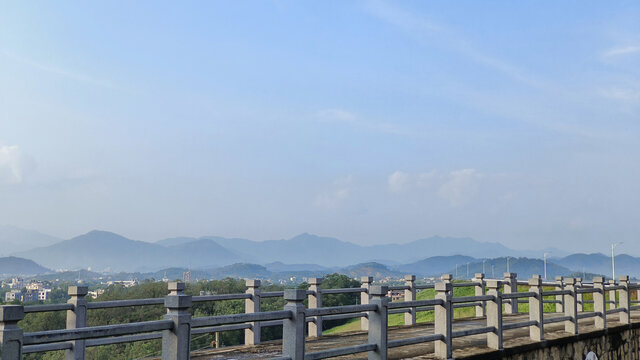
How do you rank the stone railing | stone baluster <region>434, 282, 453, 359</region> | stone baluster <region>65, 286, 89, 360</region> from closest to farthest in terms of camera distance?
the stone railing → stone baluster <region>65, 286, 89, 360</region> → stone baluster <region>434, 282, 453, 359</region>

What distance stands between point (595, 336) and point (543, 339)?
3.65 metres

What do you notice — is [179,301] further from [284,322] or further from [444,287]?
[444,287]

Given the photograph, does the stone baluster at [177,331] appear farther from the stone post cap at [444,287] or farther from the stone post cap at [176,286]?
the stone post cap at [444,287]

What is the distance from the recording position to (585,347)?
1692cm

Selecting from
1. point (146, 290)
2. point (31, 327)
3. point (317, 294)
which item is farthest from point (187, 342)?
point (146, 290)

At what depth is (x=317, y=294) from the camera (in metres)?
16.0

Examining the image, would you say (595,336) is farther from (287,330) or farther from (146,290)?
(146,290)

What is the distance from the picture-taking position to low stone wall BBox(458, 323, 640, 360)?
1353 centimetres

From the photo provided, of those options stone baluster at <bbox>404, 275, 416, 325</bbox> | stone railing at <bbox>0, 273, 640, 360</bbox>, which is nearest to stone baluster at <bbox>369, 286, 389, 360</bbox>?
stone railing at <bbox>0, 273, 640, 360</bbox>

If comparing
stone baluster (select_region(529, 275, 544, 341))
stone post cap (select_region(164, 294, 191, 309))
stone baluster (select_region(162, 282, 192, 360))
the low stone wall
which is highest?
stone post cap (select_region(164, 294, 191, 309))

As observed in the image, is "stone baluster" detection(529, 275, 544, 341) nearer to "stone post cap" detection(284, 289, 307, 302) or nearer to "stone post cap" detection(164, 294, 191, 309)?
"stone post cap" detection(284, 289, 307, 302)

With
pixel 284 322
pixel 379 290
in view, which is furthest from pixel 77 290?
pixel 379 290

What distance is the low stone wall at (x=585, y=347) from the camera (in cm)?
1353

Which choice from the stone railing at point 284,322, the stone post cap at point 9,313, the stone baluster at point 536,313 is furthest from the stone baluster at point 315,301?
the stone post cap at point 9,313
